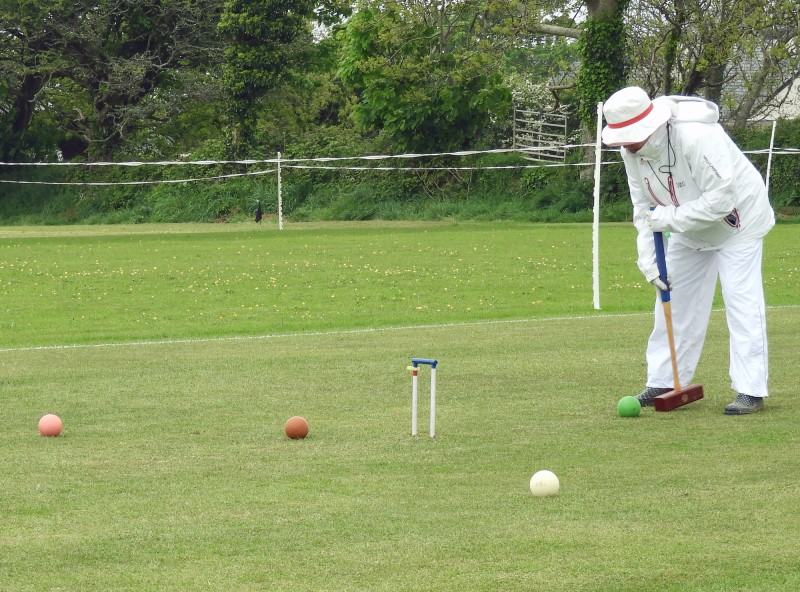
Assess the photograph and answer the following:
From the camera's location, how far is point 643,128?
8156mm

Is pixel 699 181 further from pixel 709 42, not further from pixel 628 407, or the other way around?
pixel 709 42

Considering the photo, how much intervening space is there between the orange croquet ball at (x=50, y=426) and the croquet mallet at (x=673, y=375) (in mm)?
3731

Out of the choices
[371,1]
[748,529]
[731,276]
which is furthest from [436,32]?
[748,529]

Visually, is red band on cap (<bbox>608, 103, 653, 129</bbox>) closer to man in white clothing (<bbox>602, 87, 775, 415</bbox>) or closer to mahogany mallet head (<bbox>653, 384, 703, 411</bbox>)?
man in white clothing (<bbox>602, 87, 775, 415</bbox>)

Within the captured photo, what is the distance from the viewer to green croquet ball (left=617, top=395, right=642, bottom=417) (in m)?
8.33

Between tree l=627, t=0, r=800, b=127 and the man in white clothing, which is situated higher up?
tree l=627, t=0, r=800, b=127

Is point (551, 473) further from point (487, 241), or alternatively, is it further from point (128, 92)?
point (128, 92)

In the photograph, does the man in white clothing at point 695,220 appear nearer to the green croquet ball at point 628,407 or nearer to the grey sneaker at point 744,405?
the grey sneaker at point 744,405

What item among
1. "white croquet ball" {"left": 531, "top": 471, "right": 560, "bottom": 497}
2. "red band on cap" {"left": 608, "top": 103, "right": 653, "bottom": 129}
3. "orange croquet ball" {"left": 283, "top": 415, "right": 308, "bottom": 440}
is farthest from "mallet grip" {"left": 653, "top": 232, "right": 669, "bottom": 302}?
"white croquet ball" {"left": 531, "top": 471, "right": 560, "bottom": 497}

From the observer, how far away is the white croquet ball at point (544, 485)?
604 centimetres

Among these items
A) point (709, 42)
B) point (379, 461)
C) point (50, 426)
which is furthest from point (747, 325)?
point (709, 42)

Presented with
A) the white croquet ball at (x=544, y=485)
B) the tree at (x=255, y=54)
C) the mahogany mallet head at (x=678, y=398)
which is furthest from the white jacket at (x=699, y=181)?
the tree at (x=255, y=54)

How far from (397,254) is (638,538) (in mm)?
21138

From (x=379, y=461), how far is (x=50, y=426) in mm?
2140
